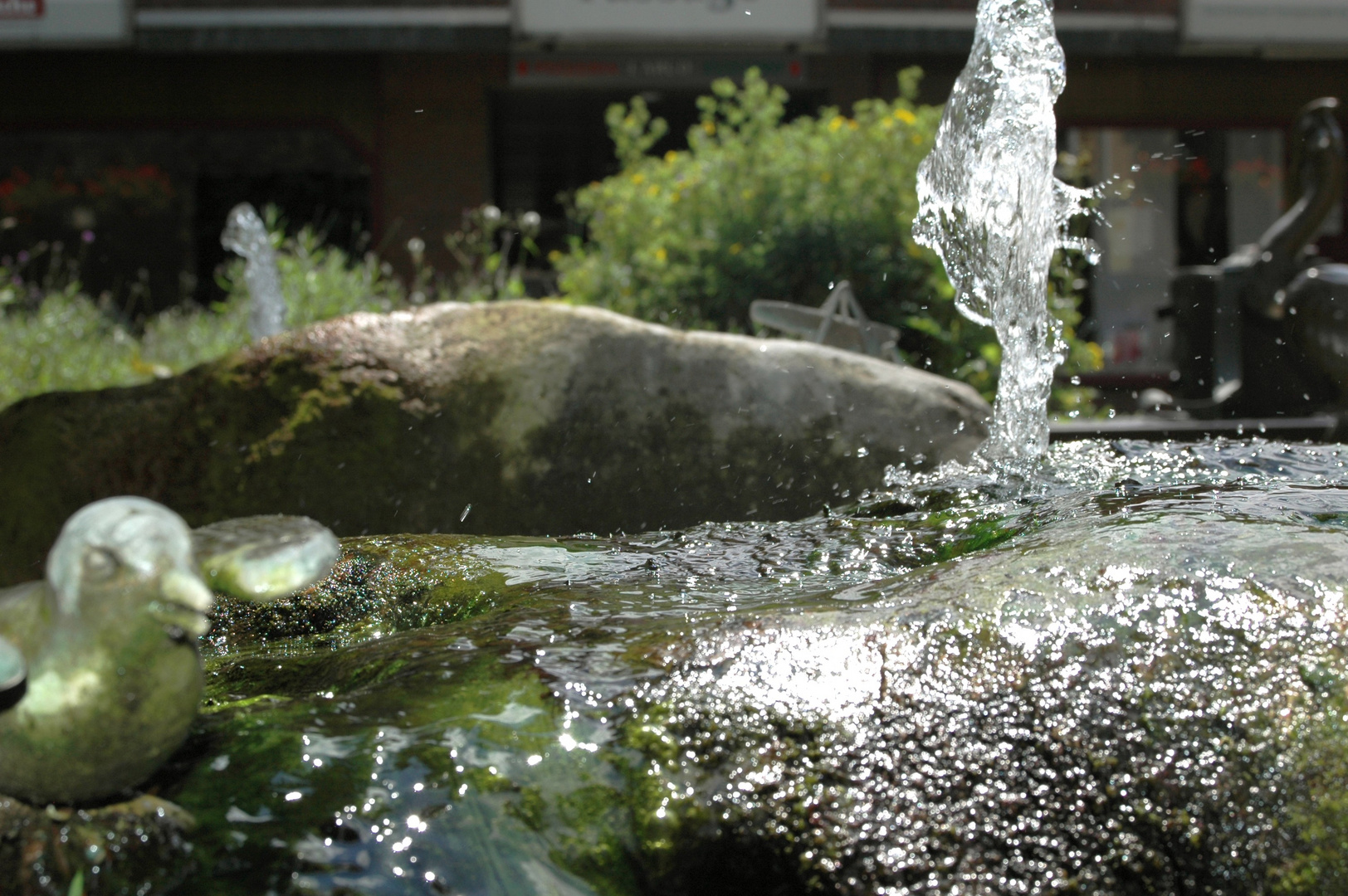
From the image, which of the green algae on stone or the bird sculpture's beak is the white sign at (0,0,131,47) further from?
the bird sculpture's beak

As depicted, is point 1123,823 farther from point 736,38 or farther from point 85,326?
point 736,38

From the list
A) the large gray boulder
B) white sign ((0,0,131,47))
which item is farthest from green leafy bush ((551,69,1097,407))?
white sign ((0,0,131,47))

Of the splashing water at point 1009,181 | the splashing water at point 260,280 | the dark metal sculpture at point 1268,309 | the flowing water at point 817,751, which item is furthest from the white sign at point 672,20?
the flowing water at point 817,751

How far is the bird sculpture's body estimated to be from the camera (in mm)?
1185

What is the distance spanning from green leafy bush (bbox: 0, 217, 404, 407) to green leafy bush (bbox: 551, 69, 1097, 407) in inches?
59.6

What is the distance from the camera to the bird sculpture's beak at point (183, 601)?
1.18 meters

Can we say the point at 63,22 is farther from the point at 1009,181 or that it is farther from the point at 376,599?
the point at 376,599

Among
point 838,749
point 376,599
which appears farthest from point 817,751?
point 376,599

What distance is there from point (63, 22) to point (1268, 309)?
959cm

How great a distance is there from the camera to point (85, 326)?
8117 mm

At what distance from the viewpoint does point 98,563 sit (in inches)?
46.6

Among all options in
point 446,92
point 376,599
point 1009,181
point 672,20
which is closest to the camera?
point 376,599

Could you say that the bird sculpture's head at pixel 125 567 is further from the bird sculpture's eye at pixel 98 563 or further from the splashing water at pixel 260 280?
the splashing water at pixel 260 280

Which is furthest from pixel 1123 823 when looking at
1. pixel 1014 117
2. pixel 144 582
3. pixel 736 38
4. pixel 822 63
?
pixel 822 63
